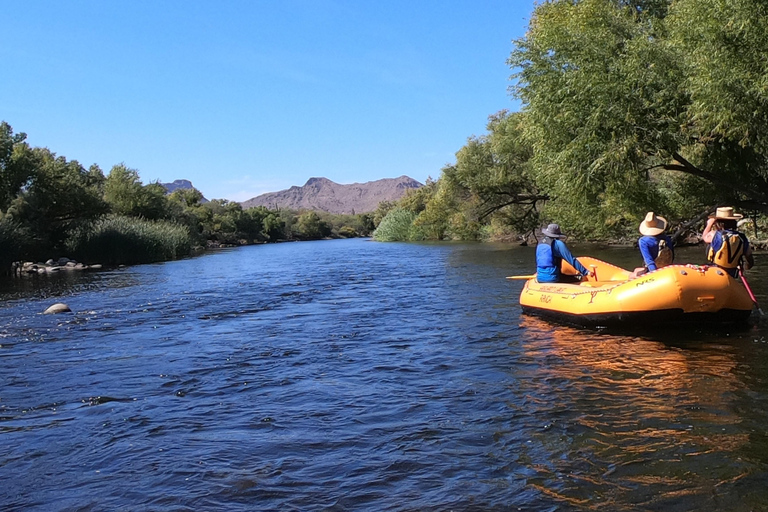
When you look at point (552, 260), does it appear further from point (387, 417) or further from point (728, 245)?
point (387, 417)

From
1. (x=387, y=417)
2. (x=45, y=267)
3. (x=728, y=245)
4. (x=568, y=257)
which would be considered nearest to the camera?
(x=387, y=417)

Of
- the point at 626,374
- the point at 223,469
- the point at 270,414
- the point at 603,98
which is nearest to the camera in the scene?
the point at 223,469

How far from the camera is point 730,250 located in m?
9.68

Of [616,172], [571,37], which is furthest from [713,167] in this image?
[571,37]

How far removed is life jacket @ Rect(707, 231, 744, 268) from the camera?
9.66m

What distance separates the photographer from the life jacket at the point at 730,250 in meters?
9.66

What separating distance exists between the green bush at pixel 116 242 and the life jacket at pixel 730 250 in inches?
1385

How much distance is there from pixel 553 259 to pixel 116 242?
108ft

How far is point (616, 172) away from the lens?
1647cm

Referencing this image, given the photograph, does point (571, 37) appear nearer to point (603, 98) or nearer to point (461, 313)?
point (603, 98)

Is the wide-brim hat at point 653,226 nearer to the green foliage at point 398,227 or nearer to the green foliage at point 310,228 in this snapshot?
the green foliage at point 398,227

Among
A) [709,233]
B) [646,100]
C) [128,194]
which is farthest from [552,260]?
[128,194]

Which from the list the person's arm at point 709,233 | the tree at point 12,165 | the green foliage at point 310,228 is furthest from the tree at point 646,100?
the green foliage at point 310,228

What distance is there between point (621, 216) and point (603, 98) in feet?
34.4
